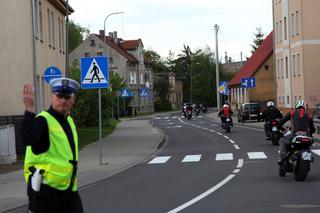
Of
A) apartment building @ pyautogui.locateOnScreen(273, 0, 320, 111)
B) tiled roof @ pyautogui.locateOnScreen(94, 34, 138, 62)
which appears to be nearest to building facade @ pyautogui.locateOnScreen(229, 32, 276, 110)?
apartment building @ pyautogui.locateOnScreen(273, 0, 320, 111)

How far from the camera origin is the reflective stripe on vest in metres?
5.35

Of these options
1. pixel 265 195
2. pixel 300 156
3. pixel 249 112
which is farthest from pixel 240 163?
pixel 249 112

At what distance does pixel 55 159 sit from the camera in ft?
17.6

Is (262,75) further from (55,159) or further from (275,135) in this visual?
(55,159)

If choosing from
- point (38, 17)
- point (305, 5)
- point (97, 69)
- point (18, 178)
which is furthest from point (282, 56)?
point (18, 178)

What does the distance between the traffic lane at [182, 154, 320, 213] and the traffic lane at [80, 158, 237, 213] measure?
533mm

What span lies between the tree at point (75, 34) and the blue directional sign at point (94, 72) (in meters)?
102

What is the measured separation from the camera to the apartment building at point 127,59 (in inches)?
4318

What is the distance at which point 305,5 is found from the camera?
5378cm

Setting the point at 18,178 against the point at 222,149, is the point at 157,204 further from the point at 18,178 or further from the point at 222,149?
the point at 222,149

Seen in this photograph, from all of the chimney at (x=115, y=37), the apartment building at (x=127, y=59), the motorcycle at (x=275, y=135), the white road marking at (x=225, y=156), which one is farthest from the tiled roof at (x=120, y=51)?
the white road marking at (x=225, y=156)

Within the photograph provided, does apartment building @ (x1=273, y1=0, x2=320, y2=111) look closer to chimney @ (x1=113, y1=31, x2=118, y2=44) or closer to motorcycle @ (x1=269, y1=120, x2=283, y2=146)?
motorcycle @ (x1=269, y1=120, x2=283, y2=146)

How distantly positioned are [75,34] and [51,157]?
416 ft

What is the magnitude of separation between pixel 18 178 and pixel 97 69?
4.68m
